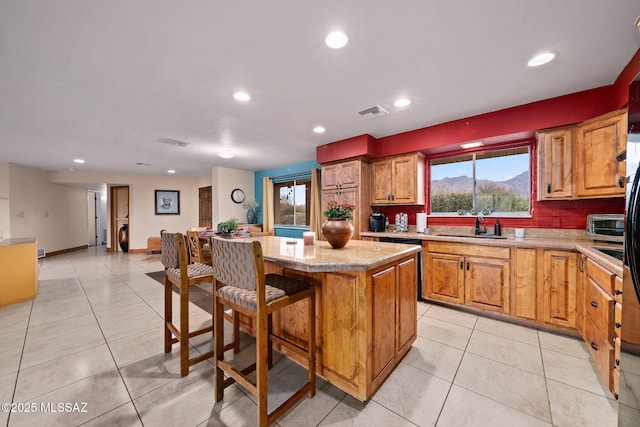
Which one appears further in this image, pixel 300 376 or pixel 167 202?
Answer: pixel 167 202

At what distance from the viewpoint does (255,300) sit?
133 cm

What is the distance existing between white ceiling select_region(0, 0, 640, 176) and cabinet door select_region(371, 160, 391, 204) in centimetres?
67

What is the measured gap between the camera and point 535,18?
1499 millimetres

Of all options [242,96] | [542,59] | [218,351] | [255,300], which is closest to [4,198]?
[242,96]

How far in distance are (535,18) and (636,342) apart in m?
1.79

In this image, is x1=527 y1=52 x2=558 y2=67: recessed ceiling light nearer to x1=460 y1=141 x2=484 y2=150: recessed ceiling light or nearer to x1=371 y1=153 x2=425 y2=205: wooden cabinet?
x1=460 y1=141 x2=484 y2=150: recessed ceiling light

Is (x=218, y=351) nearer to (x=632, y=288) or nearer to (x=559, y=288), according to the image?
(x=632, y=288)

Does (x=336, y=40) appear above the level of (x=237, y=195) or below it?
above

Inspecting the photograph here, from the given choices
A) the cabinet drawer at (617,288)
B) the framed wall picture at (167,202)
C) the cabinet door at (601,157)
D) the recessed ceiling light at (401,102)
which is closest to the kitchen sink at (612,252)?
the cabinet drawer at (617,288)

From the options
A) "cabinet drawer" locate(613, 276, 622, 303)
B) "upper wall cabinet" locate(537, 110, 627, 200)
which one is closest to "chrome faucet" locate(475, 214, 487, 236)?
"upper wall cabinet" locate(537, 110, 627, 200)

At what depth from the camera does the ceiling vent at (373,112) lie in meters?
2.80

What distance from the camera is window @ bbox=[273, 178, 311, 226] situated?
5777 millimetres

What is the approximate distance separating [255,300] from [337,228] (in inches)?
31.5

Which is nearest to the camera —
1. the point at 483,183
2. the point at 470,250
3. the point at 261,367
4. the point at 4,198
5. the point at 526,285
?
the point at 261,367
